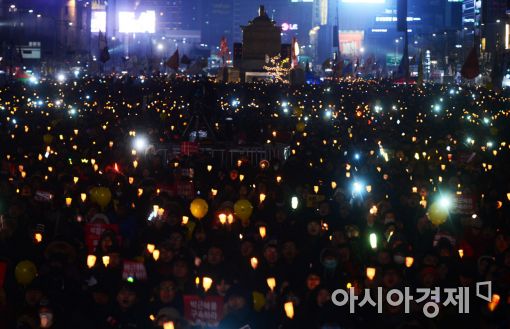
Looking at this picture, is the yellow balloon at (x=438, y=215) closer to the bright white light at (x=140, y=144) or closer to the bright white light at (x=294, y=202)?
the bright white light at (x=294, y=202)

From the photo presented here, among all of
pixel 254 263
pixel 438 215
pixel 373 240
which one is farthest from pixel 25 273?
pixel 438 215

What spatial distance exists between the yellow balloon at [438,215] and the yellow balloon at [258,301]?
4.42 metres

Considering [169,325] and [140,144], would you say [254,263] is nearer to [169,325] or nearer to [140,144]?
[169,325]

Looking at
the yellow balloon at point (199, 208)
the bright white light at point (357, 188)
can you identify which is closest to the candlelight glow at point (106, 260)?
the yellow balloon at point (199, 208)

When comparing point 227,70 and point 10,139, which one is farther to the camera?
point 227,70

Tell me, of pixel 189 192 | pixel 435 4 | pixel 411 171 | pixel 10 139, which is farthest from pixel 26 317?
pixel 435 4

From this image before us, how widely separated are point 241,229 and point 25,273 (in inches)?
135

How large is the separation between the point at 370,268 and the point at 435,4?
165 m

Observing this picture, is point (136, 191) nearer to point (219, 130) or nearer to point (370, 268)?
point (370, 268)

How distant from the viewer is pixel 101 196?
46.0 feet

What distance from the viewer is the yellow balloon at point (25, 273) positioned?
32.7 feet

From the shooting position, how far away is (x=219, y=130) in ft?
79.3

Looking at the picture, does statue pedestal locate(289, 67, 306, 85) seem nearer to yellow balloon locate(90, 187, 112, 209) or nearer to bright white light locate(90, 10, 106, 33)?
yellow balloon locate(90, 187, 112, 209)

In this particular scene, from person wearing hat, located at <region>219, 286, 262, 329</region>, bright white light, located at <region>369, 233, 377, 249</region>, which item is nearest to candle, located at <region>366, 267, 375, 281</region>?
person wearing hat, located at <region>219, 286, 262, 329</region>
